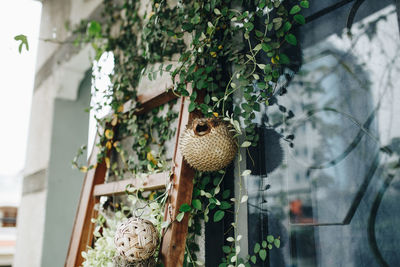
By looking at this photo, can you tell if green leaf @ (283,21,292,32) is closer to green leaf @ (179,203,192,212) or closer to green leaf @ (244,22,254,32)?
green leaf @ (244,22,254,32)

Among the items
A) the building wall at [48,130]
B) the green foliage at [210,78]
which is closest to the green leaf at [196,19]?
the green foliage at [210,78]

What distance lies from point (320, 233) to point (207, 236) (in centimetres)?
37

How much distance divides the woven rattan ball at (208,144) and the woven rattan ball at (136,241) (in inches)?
9.5

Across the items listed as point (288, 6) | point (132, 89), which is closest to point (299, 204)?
point (288, 6)

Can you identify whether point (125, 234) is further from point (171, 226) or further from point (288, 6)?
point (288, 6)

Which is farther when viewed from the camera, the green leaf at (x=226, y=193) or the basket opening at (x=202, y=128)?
the green leaf at (x=226, y=193)

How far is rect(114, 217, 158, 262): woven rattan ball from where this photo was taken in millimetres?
1036

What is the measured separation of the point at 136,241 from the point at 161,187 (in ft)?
0.82

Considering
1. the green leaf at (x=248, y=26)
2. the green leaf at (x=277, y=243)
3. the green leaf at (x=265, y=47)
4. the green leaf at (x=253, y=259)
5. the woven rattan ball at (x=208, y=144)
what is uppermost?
the green leaf at (x=248, y=26)

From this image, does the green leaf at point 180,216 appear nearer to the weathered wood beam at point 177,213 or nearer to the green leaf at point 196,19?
the weathered wood beam at point 177,213

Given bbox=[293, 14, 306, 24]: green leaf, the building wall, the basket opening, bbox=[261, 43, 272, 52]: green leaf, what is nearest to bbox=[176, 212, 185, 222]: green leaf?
the basket opening

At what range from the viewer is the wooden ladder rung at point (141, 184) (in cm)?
122

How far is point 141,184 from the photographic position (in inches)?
51.7

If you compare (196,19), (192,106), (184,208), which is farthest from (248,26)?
(184,208)
